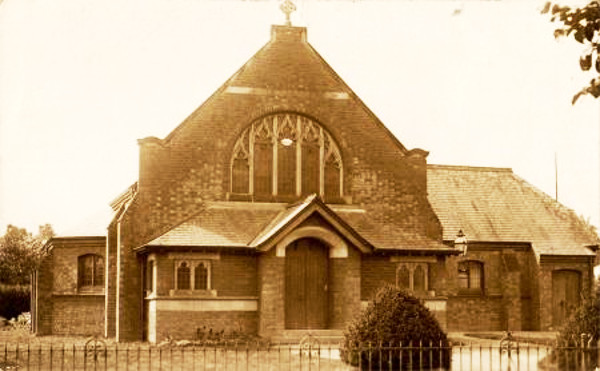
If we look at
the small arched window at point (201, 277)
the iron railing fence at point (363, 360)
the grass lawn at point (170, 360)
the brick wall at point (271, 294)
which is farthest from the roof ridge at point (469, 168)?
the iron railing fence at point (363, 360)

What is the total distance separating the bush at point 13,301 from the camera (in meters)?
48.3

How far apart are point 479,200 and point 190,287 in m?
17.9

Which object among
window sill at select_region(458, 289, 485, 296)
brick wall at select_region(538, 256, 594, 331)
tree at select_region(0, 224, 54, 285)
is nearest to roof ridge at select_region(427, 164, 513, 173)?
brick wall at select_region(538, 256, 594, 331)

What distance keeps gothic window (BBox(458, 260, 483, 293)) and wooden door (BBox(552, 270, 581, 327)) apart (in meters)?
3.35

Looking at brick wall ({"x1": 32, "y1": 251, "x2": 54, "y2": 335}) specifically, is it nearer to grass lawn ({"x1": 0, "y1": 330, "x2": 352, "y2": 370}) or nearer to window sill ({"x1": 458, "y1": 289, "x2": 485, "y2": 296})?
grass lawn ({"x1": 0, "y1": 330, "x2": 352, "y2": 370})

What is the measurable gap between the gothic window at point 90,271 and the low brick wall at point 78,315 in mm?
768

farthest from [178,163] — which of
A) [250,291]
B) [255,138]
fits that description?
[250,291]

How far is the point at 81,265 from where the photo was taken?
121ft

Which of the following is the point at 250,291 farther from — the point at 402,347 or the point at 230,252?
the point at 402,347

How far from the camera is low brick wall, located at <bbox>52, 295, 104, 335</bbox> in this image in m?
35.9

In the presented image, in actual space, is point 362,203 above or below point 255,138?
below

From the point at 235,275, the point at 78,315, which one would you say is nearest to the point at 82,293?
the point at 78,315

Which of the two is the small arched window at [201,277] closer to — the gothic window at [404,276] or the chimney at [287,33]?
the gothic window at [404,276]

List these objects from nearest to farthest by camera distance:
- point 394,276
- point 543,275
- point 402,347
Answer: point 402,347 → point 394,276 → point 543,275
